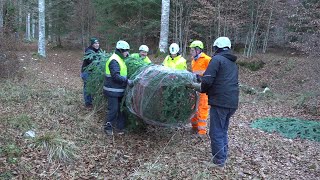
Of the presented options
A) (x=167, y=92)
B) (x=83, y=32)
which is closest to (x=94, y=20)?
(x=83, y=32)

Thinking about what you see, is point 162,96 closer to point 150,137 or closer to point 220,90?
point 220,90

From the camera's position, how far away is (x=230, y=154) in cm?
618

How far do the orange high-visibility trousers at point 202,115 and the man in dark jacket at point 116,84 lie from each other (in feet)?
5.21

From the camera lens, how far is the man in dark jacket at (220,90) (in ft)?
17.4

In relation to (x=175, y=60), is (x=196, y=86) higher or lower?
lower

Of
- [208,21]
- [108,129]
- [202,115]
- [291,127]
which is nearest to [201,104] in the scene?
[202,115]

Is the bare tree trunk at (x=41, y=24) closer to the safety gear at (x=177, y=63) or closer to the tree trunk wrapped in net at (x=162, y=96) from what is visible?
the safety gear at (x=177, y=63)

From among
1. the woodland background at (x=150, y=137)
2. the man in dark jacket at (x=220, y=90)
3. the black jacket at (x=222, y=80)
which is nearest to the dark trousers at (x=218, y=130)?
the man in dark jacket at (x=220, y=90)

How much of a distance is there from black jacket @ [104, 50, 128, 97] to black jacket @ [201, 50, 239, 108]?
5.67 ft

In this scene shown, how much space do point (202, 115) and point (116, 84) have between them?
1.92 m

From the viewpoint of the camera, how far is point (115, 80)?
6.33 metres

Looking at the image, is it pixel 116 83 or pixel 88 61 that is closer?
pixel 116 83

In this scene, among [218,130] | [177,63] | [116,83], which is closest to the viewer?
[218,130]

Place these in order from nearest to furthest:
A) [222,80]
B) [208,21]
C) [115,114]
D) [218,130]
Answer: [222,80]
[218,130]
[115,114]
[208,21]
